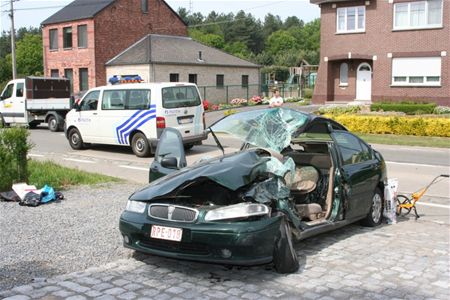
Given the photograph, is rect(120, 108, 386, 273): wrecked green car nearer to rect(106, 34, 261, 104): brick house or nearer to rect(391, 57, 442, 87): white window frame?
rect(391, 57, 442, 87): white window frame

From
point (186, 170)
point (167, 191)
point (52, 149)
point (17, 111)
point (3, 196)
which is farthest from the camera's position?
point (17, 111)

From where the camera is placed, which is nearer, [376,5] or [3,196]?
[3,196]

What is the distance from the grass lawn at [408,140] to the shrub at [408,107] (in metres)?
8.52

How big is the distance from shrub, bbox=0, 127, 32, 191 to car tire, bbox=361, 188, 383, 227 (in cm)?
571

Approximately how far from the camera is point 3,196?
857 cm

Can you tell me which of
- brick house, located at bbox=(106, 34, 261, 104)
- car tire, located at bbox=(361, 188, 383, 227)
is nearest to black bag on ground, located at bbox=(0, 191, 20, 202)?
car tire, located at bbox=(361, 188, 383, 227)

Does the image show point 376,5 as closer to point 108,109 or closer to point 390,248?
point 108,109

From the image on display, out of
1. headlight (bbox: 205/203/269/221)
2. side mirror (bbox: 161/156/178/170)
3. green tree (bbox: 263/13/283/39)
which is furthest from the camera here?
green tree (bbox: 263/13/283/39)

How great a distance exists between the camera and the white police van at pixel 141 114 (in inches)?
594

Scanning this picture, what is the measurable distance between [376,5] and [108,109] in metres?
21.9

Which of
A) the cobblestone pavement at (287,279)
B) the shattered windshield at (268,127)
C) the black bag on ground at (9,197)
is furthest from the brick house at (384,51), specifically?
the black bag on ground at (9,197)

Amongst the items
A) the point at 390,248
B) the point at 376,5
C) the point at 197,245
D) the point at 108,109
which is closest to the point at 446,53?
the point at 376,5

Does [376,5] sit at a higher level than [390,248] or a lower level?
higher

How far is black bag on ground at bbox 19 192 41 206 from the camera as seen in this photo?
8172mm
